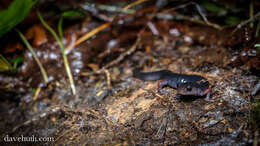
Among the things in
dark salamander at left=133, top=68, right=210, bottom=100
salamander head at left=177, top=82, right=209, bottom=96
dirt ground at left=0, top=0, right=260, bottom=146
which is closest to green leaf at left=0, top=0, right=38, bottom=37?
dirt ground at left=0, top=0, right=260, bottom=146

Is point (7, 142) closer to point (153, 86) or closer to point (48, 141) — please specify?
point (48, 141)

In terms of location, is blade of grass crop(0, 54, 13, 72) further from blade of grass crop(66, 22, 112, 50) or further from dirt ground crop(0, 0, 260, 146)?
blade of grass crop(66, 22, 112, 50)

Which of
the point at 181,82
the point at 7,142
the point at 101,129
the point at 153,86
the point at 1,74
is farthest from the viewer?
the point at 1,74

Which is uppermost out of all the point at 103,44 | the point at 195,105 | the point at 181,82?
the point at 103,44

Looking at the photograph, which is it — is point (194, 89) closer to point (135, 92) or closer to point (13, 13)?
point (135, 92)

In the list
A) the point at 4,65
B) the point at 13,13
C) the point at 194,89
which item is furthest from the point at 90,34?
the point at 194,89

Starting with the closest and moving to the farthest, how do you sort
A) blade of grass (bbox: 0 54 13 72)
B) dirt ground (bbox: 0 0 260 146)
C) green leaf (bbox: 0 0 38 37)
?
dirt ground (bbox: 0 0 260 146) → green leaf (bbox: 0 0 38 37) → blade of grass (bbox: 0 54 13 72)

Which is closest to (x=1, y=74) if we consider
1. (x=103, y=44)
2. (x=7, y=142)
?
(x=7, y=142)

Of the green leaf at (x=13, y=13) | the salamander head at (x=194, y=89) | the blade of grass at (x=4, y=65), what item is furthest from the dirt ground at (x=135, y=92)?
the green leaf at (x=13, y=13)
